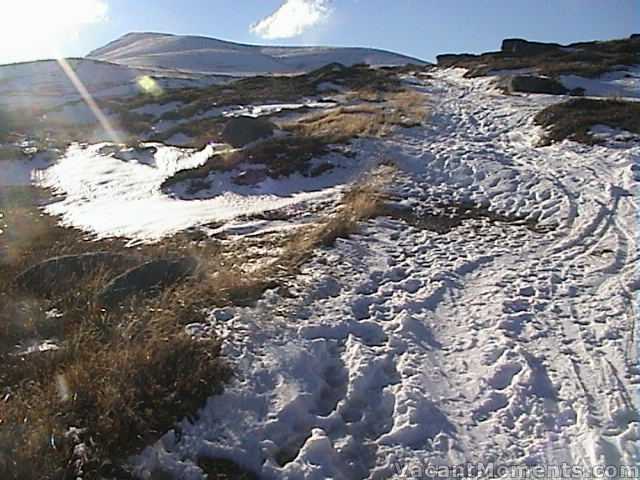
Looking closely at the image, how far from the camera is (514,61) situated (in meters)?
41.3

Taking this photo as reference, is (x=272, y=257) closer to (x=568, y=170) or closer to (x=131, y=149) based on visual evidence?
(x=568, y=170)

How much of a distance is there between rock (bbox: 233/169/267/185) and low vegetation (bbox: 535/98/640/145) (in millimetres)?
10064

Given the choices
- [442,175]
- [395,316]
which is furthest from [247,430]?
[442,175]

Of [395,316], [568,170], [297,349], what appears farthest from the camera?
[568,170]

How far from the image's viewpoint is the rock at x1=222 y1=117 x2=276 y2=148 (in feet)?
73.5

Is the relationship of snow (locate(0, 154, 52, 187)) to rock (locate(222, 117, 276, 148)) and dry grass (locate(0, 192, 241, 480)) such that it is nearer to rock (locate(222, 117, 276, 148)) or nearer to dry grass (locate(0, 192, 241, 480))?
rock (locate(222, 117, 276, 148))

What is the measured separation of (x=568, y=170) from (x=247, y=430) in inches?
504

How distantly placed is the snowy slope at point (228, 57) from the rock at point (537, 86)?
107 m

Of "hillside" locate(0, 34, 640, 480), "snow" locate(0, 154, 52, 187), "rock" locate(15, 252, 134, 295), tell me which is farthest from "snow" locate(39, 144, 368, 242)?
"rock" locate(15, 252, 134, 295)

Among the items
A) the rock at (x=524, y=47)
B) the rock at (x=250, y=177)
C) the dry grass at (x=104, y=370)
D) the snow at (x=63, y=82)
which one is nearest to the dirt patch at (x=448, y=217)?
the dry grass at (x=104, y=370)

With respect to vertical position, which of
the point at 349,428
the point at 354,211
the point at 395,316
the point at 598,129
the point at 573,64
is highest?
the point at 573,64

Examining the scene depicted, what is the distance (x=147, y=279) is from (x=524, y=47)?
4941 centimetres

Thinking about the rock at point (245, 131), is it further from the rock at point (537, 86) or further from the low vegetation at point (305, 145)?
the rock at point (537, 86)

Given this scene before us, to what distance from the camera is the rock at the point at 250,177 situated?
17391 millimetres
